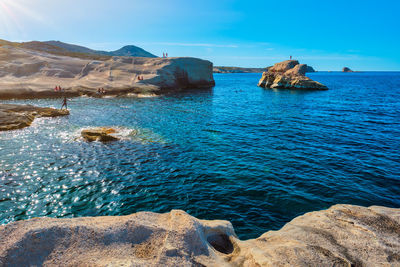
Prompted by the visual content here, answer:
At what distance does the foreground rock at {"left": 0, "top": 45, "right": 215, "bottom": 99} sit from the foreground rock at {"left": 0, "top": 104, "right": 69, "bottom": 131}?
22190mm

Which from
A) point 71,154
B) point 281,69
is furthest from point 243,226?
point 281,69

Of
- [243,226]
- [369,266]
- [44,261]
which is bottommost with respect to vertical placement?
[243,226]

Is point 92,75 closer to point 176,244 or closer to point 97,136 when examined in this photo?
point 97,136

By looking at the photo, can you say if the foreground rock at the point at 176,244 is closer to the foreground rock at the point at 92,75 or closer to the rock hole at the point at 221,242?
the rock hole at the point at 221,242

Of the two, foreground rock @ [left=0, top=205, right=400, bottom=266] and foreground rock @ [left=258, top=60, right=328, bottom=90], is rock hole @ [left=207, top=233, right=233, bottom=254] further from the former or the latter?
foreground rock @ [left=258, top=60, right=328, bottom=90]

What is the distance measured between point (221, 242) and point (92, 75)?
6694 centimetres

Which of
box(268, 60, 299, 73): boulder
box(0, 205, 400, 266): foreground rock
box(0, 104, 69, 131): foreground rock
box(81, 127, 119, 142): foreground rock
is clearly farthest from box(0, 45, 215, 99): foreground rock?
box(0, 205, 400, 266): foreground rock

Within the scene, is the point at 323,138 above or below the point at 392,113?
below

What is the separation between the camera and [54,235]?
5465 mm

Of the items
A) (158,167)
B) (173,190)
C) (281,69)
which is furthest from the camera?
(281,69)

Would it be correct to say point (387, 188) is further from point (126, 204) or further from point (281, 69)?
point (281, 69)

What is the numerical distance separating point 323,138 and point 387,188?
33.1 feet

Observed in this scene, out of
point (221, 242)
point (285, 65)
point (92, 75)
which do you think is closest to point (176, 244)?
point (221, 242)

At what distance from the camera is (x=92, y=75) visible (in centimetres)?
6191
